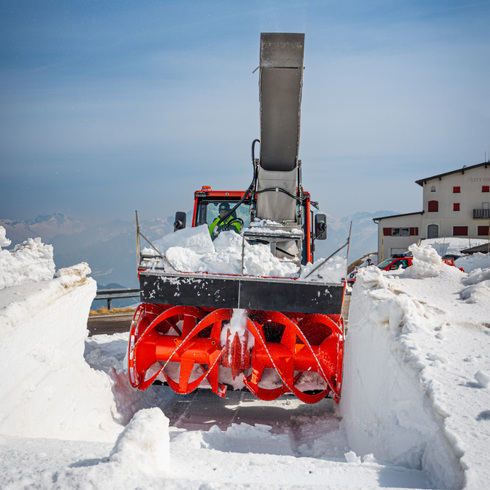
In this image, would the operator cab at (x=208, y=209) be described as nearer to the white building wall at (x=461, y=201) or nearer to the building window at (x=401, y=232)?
the building window at (x=401, y=232)

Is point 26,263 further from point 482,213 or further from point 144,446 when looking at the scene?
point 482,213

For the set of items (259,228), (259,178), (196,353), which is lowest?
(196,353)

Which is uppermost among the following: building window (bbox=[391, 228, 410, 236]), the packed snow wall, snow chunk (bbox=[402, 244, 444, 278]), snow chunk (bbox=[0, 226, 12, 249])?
snow chunk (bbox=[0, 226, 12, 249])

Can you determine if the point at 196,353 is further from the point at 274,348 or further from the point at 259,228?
the point at 259,228

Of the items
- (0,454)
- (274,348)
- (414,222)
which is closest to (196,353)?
(274,348)

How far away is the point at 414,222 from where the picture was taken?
39.2m

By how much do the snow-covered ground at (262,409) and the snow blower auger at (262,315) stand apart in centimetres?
37

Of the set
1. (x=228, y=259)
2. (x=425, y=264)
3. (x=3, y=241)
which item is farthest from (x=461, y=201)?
(x=3, y=241)

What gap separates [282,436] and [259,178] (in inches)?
122

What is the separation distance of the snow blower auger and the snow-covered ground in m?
0.37

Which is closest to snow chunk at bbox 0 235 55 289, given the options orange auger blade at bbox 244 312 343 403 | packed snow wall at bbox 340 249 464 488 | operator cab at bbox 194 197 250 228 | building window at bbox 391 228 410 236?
orange auger blade at bbox 244 312 343 403

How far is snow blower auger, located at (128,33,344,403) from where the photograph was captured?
457cm

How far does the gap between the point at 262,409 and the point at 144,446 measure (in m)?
3.31

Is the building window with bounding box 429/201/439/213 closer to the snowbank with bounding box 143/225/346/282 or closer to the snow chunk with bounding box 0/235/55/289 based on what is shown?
the snowbank with bounding box 143/225/346/282
